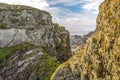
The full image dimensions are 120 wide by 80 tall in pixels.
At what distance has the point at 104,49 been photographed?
113125mm

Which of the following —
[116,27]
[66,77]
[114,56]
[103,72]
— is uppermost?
[116,27]

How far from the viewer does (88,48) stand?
127875 mm

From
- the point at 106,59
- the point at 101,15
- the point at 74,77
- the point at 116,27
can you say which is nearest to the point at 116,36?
the point at 116,27

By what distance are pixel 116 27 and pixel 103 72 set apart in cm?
1797

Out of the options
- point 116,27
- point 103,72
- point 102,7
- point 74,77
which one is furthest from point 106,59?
point 74,77

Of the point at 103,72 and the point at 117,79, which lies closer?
the point at 117,79

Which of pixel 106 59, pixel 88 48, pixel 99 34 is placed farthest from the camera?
pixel 88 48

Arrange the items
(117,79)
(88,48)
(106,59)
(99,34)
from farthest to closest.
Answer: (88,48) < (99,34) < (106,59) < (117,79)

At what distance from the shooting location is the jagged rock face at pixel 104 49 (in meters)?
106

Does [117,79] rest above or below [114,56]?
below

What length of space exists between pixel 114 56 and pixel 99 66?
12.2m

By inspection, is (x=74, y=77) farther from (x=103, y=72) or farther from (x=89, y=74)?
(x=103, y=72)

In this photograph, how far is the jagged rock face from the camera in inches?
4163

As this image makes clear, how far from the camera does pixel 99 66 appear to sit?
4592 inches
